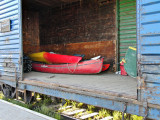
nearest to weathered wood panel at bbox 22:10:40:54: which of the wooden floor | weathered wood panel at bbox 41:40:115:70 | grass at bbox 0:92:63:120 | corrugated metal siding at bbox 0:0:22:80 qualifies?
weathered wood panel at bbox 41:40:115:70

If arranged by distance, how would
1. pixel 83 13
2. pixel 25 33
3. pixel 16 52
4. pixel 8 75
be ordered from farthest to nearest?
pixel 25 33
pixel 83 13
pixel 8 75
pixel 16 52

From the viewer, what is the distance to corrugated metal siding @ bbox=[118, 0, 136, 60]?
5449 mm

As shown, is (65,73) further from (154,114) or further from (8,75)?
(154,114)

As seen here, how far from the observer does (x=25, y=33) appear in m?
8.70

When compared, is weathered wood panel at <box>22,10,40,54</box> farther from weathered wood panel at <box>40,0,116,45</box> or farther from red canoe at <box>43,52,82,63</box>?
red canoe at <box>43,52,82,63</box>

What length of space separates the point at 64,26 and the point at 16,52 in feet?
12.4

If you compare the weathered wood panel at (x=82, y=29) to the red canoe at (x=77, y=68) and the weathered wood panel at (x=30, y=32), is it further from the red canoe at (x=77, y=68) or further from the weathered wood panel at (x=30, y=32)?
the red canoe at (x=77, y=68)

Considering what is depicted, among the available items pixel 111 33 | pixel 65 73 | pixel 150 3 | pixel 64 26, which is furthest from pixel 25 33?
pixel 150 3

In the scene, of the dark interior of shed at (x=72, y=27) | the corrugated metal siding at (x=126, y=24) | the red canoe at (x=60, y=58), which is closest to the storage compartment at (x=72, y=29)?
the dark interior of shed at (x=72, y=27)

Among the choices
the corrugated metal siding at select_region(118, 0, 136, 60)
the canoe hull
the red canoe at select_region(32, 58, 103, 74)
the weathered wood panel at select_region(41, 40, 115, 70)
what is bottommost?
the red canoe at select_region(32, 58, 103, 74)

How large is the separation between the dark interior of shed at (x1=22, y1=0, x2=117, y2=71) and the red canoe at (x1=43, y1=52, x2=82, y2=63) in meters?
1.24

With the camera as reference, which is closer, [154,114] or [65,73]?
[154,114]

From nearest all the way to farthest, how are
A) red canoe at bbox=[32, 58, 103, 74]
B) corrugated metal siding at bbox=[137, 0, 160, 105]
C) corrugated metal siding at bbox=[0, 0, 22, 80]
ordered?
corrugated metal siding at bbox=[137, 0, 160, 105], corrugated metal siding at bbox=[0, 0, 22, 80], red canoe at bbox=[32, 58, 103, 74]

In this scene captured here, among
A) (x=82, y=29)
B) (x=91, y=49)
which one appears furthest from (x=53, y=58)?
(x=82, y=29)
